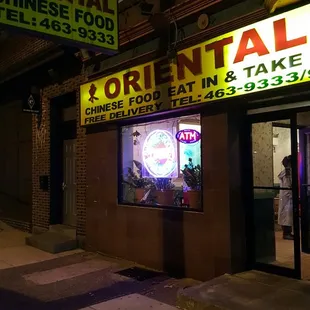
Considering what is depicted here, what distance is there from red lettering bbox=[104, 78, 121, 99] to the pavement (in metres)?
3.20

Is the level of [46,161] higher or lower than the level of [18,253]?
higher

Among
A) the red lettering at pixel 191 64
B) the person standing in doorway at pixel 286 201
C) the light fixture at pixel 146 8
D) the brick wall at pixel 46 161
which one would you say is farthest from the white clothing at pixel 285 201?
the brick wall at pixel 46 161

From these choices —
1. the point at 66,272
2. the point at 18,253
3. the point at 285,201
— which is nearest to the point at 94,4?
the point at 66,272

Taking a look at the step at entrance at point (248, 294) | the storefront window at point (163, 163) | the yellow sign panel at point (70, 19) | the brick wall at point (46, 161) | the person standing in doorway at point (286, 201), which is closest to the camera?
the step at entrance at point (248, 294)

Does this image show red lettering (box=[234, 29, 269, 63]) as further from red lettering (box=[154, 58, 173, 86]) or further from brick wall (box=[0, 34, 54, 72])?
brick wall (box=[0, 34, 54, 72])

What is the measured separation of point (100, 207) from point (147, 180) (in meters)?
1.35

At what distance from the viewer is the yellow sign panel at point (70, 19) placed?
5.47 metres

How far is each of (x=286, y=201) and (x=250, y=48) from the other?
307 cm

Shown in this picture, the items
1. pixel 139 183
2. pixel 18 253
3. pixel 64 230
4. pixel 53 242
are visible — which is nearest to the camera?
pixel 139 183

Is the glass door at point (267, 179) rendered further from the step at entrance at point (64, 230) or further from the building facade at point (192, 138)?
the step at entrance at point (64, 230)

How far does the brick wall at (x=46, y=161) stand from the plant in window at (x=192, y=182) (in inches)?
117

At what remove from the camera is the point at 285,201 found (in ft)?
23.7

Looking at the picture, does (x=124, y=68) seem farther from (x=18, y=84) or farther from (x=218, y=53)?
(x=18, y=84)

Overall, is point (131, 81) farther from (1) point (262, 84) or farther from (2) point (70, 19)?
(1) point (262, 84)
